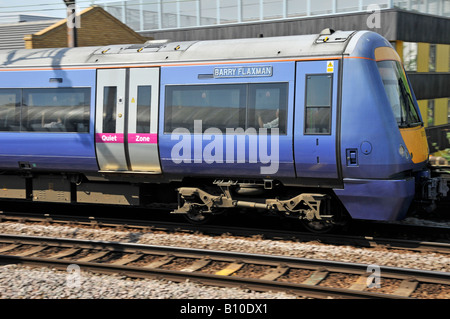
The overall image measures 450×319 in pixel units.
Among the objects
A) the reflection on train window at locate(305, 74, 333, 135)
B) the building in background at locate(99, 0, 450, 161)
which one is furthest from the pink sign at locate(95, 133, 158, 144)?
the building in background at locate(99, 0, 450, 161)

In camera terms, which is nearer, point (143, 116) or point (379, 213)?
point (379, 213)

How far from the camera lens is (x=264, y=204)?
9633 mm

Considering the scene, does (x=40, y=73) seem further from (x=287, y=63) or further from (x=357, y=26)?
(x=357, y=26)

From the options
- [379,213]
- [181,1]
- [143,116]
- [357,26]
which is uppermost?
[181,1]

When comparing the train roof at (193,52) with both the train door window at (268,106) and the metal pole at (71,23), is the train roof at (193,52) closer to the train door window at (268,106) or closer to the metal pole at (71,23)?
the train door window at (268,106)

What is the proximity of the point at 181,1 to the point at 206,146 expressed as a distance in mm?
17879

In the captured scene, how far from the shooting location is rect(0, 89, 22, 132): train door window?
36.1 ft

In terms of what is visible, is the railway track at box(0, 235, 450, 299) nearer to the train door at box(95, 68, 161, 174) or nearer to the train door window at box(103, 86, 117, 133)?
the train door at box(95, 68, 161, 174)

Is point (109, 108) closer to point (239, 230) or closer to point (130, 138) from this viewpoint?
point (130, 138)

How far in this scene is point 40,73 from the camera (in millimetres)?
10758

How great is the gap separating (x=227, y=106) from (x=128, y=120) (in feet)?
6.07

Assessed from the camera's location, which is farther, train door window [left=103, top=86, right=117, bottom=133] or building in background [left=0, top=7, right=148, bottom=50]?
building in background [left=0, top=7, right=148, bottom=50]

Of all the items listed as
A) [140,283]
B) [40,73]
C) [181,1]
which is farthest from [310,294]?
[181,1]
